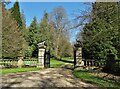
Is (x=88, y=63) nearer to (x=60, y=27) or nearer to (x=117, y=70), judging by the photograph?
(x=117, y=70)

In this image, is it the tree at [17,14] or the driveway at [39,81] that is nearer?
the driveway at [39,81]

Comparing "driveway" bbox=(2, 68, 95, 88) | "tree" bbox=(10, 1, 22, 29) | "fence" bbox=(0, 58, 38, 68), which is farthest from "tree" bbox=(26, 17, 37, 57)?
"driveway" bbox=(2, 68, 95, 88)

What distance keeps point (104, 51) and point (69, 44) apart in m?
25.5

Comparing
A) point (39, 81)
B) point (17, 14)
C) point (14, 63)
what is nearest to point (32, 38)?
point (17, 14)

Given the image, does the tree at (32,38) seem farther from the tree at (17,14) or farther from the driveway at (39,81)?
the driveway at (39,81)

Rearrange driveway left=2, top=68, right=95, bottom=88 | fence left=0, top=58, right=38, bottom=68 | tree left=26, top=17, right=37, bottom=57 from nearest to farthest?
driveway left=2, top=68, right=95, bottom=88, fence left=0, top=58, right=38, bottom=68, tree left=26, top=17, right=37, bottom=57

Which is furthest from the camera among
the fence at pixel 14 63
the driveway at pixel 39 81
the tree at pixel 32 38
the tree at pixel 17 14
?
the tree at pixel 32 38

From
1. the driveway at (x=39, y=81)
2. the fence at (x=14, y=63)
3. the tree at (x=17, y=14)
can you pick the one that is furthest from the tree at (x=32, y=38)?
the driveway at (x=39, y=81)

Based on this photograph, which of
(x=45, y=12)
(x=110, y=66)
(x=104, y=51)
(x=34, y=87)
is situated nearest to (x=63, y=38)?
(x=45, y=12)

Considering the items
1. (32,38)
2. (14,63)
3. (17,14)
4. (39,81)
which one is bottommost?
(39,81)

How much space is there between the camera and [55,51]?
180 ft

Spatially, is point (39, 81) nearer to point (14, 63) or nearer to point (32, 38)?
point (14, 63)

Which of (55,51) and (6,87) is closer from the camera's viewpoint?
(6,87)

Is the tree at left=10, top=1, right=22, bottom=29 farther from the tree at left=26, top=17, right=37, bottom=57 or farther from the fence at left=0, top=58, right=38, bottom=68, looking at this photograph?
the fence at left=0, top=58, right=38, bottom=68
